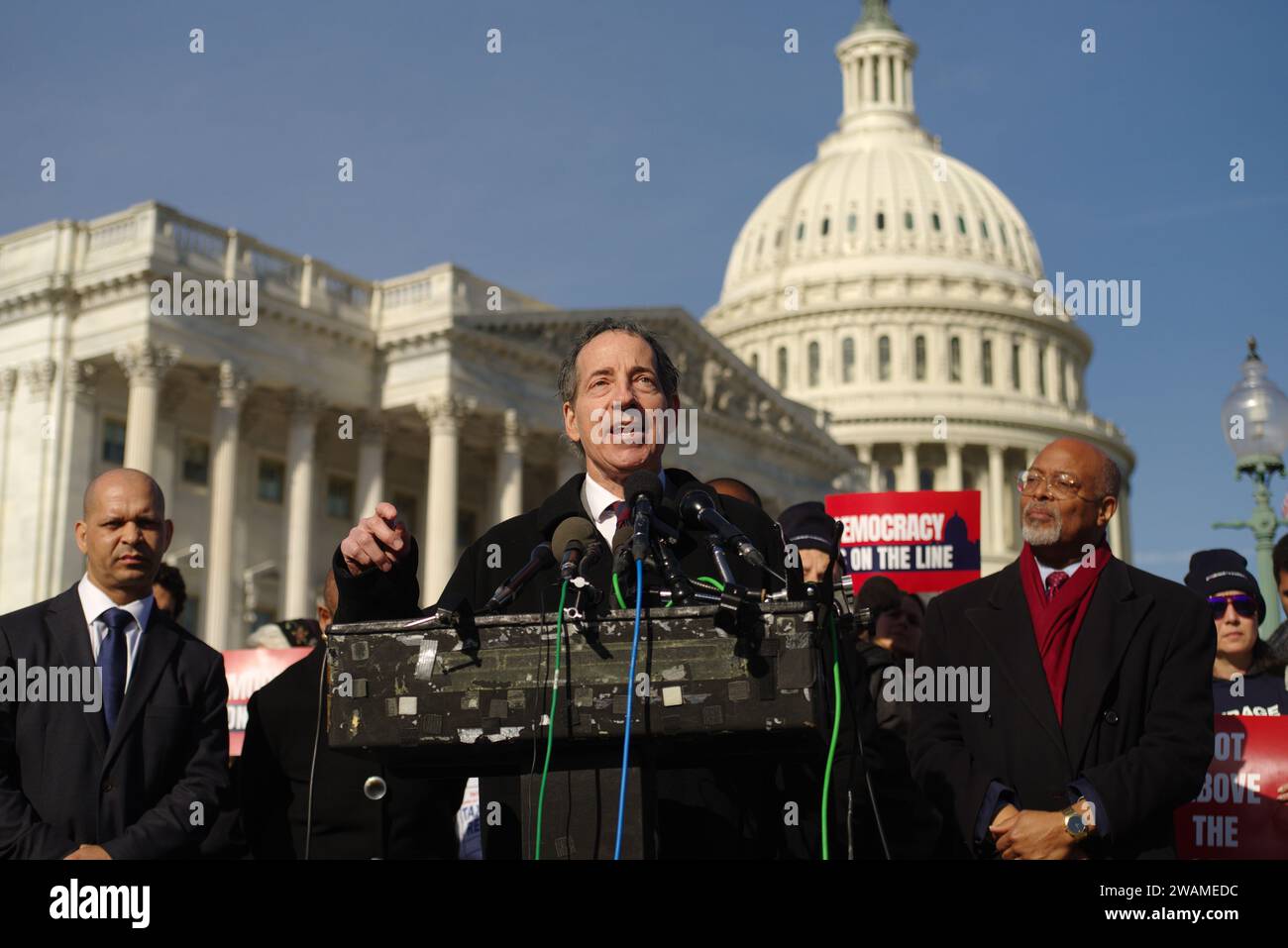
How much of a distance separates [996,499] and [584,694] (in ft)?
325

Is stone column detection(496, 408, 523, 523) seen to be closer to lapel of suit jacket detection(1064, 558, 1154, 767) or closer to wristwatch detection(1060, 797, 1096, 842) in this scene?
lapel of suit jacket detection(1064, 558, 1154, 767)

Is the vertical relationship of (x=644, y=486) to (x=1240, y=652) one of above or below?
above

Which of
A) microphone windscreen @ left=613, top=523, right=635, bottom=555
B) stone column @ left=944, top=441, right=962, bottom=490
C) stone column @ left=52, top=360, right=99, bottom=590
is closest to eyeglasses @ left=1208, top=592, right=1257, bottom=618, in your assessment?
microphone windscreen @ left=613, top=523, right=635, bottom=555

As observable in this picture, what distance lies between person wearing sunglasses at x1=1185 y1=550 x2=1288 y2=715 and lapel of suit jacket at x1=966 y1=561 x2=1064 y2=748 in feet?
8.36

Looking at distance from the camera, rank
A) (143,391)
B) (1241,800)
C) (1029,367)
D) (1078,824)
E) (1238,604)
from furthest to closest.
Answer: (1029,367)
(143,391)
(1238,604)
(1241,800)
(1078,824)

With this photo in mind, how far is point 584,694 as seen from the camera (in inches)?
135

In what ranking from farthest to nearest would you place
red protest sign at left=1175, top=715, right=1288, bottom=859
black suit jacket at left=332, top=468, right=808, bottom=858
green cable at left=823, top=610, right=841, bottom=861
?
red protest sign at left=1175, top=715, right=1288, bottom=859 → black suit jacket at left=332, top=468, right=808, bottom=858 → green cable at left=823, top=610, right=841, bottom=861

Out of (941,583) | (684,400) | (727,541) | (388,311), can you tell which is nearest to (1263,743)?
(727,541)

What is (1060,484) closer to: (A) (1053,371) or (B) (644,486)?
(B) (644,486)

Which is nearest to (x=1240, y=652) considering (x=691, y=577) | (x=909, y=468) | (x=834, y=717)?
(x=691, y=577)

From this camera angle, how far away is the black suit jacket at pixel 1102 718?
5.05 m

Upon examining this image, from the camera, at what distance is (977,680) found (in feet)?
18.4

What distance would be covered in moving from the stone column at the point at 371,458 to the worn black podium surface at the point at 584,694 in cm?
4082

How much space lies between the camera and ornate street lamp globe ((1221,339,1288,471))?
544 inches
